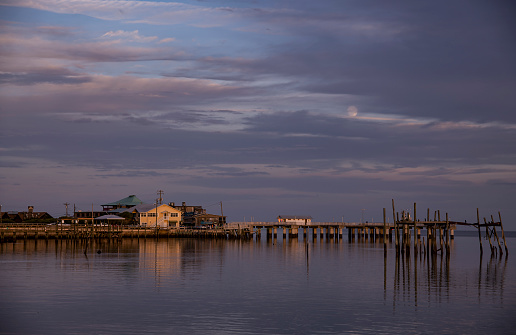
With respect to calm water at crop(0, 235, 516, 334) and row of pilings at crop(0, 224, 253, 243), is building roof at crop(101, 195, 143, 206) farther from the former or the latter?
calm water at crop(0, 235, 516, 334)

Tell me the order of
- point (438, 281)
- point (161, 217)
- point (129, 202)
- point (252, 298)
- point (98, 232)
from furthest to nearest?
point (129, 202) < point (161, 217) < point (98, 232) < point (438, 281) < point (252, 298)

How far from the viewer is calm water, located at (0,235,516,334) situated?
1217 inches

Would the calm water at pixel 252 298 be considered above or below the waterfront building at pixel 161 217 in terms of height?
below

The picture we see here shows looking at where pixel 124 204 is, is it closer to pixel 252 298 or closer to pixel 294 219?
pixel 294 219

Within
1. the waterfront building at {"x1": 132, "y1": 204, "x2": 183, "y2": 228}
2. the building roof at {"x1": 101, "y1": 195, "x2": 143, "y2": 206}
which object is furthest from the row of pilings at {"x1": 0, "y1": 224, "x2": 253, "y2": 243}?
the building roof at {"x1": 101, "y1": 195, "x2": 143, "y2": 206}

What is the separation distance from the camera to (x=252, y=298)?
40562 millimetres

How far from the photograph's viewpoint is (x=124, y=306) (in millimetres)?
36531

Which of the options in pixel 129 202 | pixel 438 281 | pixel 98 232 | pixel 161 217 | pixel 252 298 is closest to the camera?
pixel 252 298

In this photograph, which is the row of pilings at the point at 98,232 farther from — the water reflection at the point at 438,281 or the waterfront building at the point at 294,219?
the water reflection at the point at 438,281

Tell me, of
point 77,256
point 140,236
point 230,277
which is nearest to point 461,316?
point 230,277

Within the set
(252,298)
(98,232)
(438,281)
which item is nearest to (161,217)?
(98,232)

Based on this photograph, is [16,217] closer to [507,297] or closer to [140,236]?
[140,236]

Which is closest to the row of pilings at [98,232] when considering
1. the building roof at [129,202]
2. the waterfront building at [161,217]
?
the waterfront building at [161,217]

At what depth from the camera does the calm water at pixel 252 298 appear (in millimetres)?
30922
